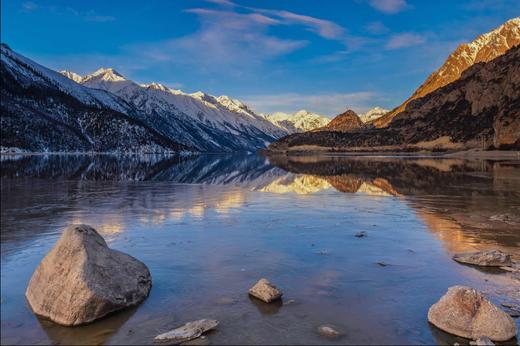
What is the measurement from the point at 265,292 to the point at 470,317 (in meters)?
5.66

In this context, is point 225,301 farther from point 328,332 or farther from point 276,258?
point 276,258

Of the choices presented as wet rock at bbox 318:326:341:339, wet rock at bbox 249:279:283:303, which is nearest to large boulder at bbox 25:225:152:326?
wet rock at bbox 249:279:283:303

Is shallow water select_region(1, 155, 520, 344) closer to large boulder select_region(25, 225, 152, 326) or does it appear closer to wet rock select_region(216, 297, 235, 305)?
wet rock select_region(216, 297, 235, 305)

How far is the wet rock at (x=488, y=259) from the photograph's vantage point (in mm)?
17438

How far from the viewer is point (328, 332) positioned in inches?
442

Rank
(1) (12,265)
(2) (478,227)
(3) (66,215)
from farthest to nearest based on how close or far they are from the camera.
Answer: (3) (66,215)
(2) (478,227)
(1) (12,265)

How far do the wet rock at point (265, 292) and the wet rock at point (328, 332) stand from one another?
7.26 feet

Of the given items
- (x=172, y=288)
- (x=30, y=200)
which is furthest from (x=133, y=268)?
(x=30, y=200)

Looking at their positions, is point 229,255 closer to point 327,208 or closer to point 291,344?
point 291,344

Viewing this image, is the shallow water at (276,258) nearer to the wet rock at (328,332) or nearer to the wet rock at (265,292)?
the wet rock at (328,332)

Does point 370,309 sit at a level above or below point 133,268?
below

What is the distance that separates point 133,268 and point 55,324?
3043mm

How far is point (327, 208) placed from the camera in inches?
1309

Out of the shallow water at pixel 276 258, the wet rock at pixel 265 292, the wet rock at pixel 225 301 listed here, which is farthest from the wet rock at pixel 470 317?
the wet rock at pixel 225 301
